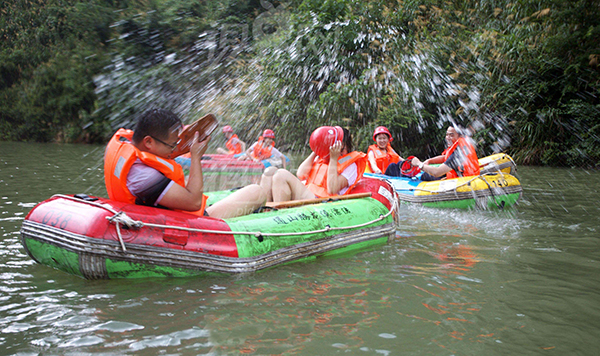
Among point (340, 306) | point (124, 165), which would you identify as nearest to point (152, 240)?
point (124, 165)

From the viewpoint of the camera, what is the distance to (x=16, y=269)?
3.95 metres

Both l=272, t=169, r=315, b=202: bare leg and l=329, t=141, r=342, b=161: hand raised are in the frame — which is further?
l=272, t=169, r=315, b=202: bare leg

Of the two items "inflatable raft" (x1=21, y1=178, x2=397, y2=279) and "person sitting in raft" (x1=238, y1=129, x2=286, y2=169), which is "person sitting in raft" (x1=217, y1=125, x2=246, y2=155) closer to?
"person sitting in raft" (x1=238, y1=129, x2=286, y2=169)

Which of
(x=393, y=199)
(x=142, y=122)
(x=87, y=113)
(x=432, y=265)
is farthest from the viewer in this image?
(x=87, y=113)

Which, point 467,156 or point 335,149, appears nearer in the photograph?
point 335,149

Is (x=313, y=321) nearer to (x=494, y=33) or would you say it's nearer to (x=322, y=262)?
(x=322, y=262)

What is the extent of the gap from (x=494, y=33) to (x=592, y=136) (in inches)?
182

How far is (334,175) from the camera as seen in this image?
5312mm

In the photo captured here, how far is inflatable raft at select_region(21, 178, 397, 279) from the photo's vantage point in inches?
132

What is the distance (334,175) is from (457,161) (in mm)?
3785

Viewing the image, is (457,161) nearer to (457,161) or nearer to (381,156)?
(457,161)

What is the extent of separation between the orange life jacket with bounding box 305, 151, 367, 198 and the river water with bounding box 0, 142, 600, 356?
3.29 feet

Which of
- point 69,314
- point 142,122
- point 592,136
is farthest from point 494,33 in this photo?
point 69,314

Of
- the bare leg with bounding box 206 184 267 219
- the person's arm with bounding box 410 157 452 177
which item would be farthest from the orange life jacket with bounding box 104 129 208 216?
the person's arm with bounding box 410 157 452 177
